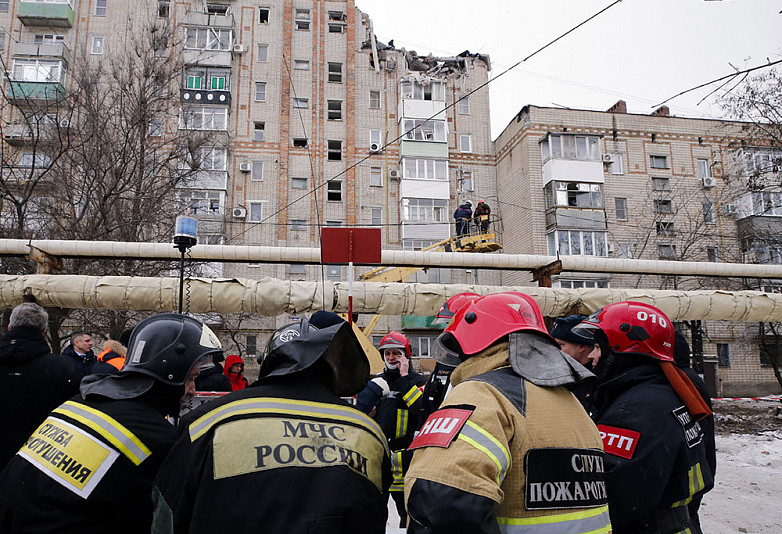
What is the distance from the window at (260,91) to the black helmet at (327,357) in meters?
32.0

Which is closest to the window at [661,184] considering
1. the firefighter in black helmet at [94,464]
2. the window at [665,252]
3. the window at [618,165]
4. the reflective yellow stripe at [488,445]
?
the window at [618,165]

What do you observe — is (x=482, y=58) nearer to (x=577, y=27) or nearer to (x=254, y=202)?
(x=254, y=202)

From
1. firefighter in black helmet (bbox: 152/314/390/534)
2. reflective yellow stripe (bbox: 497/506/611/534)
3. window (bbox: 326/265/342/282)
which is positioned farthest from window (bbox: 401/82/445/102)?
reflective yellow stripe (bbox: 497/506/611/534)

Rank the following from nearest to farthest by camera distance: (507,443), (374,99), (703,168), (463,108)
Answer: (507,443) → (703,168) → (374,99) → (463,108)

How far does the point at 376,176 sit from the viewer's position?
31953 millimetres

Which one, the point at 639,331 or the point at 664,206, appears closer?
the point at 639,331

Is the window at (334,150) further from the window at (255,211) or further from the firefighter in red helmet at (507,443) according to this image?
the firefighter in red helmet at (507,443)

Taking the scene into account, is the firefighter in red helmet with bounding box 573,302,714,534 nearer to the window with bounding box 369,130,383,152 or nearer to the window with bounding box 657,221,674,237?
the window with bounding box 657,221,674,237

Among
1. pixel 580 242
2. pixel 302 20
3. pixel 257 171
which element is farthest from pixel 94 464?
pixel 302 20

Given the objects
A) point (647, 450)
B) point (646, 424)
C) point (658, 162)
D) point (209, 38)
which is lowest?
point (647, 450)

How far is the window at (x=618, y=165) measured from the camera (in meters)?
31.8

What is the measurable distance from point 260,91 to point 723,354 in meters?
31.2

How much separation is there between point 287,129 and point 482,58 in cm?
1410

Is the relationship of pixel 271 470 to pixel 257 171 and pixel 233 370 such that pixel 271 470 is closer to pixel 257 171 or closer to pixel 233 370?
pixel 233 370
